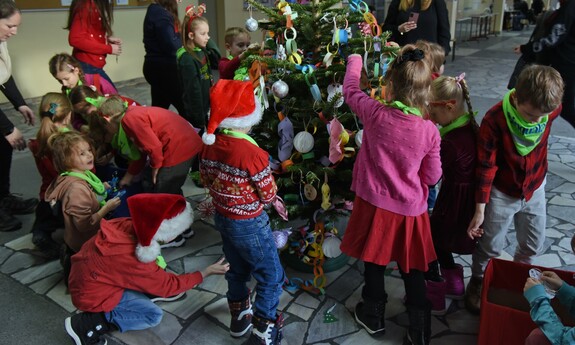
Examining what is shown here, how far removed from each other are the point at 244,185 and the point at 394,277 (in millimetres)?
1423

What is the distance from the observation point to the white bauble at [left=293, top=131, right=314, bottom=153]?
2.71 m

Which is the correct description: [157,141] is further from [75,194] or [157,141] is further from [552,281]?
Answer: [552,281]

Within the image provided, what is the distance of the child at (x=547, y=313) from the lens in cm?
181

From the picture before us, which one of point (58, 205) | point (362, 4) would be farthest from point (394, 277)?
point (58, 205)

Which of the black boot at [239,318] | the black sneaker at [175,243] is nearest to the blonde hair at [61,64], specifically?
the black sneaker at [175,243]

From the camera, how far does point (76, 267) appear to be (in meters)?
A: 2.55

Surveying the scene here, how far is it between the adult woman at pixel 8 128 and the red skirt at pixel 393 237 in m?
2.77

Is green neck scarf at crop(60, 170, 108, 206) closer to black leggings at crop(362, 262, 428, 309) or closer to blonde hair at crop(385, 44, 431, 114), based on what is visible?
black leggings at crop(362, 262, 428, 309)

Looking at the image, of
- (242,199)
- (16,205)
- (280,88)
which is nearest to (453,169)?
(280,88)

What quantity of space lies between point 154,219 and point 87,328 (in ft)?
2.45

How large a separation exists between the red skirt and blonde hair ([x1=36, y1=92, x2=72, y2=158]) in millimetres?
2377

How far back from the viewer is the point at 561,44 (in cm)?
429

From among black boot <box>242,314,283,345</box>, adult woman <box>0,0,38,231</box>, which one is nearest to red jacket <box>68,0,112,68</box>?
adult woman <box>0,0,38,231</box>

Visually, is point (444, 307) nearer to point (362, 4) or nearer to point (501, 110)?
point (501, 110)
